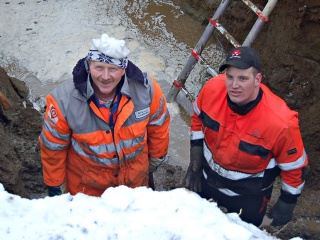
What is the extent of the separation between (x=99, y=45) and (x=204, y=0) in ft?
16.1

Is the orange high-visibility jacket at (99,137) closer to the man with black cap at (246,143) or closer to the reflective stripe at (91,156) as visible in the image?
the reflective stripe at (91,156)

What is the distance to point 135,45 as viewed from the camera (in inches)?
271

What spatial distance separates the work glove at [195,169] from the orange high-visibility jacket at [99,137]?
0.31 m

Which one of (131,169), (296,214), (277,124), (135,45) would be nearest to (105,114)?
(131,169)

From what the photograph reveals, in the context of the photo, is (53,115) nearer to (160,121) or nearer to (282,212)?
(160,121)

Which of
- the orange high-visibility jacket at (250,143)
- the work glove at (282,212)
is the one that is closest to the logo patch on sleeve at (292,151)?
the orange high-visibility jacket at (250,143)

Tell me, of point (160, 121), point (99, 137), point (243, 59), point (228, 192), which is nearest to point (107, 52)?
point (99, 137)

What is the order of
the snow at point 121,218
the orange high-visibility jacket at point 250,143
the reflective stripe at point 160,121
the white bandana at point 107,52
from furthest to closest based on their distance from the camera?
the reflective stripe at point 160,121 → the orange high-visibility jacket at point 250,143 → the white bandana at point 107,52 → the snow at point 121,218

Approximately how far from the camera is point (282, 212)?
11.6 ft

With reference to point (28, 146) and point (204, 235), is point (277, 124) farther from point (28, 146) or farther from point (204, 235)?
point (28, 146)

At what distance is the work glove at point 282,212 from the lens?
3.52 m

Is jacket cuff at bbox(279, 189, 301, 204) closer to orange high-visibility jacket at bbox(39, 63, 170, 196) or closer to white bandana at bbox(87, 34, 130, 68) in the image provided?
orange high-visibility jacket at bbox(39, 63, 170, 196)

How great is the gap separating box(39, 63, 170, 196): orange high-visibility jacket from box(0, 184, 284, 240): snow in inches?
32.3

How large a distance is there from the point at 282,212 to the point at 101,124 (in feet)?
5.55
